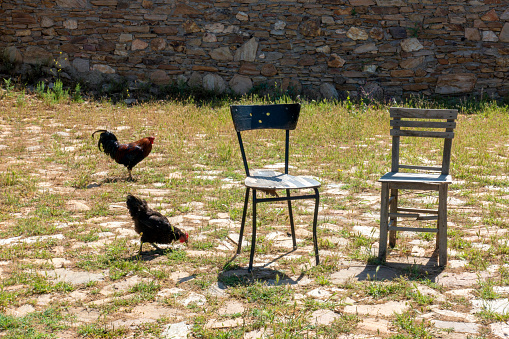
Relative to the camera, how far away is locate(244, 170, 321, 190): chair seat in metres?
3.63

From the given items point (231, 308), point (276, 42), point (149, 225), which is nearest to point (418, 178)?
point (231, 308)

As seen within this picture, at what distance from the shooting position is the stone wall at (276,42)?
11.5 metres

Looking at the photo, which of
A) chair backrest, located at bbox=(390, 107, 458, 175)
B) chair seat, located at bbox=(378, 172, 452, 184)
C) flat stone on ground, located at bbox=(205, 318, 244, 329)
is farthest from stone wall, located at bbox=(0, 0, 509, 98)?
flat stone on ground, located at bbox=(205, 318, 244, 329)

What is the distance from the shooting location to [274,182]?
12.5 feet

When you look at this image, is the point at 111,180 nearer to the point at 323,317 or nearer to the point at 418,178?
the point at 418,178

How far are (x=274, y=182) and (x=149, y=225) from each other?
3.35 feet

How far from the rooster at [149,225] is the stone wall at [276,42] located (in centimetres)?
816

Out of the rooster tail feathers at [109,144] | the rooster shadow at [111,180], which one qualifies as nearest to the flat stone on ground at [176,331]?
the rooster shadow at [111,180]

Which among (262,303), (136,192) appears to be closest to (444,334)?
(262,303)

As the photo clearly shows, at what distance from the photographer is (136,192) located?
18.8ft

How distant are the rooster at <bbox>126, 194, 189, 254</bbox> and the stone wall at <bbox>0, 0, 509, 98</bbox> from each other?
816 centimetres

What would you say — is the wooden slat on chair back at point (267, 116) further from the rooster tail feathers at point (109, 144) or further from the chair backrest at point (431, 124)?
the rooster tail feathers at point (109, 144)

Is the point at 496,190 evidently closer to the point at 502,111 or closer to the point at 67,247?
the point at 67,247

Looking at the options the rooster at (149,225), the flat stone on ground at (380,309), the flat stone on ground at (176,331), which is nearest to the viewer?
the flat stone on ground at (176,331)
